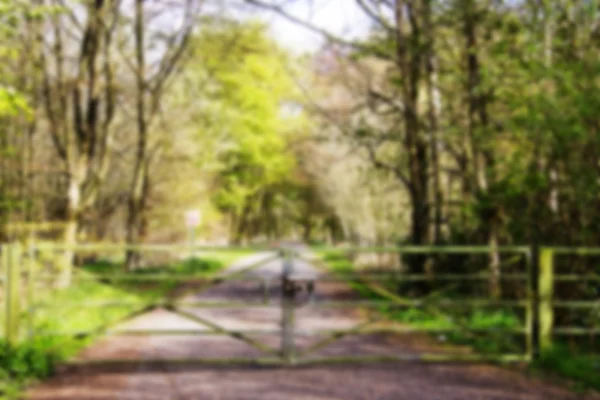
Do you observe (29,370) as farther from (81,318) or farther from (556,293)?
(556,293)

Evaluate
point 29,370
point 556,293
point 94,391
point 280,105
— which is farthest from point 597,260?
point 280,105

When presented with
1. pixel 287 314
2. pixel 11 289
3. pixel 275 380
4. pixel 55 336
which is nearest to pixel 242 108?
pixel 55 336

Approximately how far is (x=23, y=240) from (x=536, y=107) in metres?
15.2

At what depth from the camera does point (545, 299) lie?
9375 millimetres

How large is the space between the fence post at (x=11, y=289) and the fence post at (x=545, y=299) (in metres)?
6.57

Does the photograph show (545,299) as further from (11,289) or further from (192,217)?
(192,217)

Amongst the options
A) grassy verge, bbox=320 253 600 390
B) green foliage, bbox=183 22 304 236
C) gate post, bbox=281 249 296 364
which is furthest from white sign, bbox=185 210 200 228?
gate post, bbox=281 249 296 364

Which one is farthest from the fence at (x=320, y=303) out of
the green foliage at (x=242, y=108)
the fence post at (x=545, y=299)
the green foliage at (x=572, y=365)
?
the green foliage at (x=242, y=108)

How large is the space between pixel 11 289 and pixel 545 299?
671 cm

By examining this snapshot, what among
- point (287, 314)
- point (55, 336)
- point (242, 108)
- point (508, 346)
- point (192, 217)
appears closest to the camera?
point (287, 314)

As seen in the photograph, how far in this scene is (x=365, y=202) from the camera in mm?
29484

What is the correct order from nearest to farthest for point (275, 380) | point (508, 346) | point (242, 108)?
1. point (275, 380)
2. point (508, 346)
3. point (242, 108)

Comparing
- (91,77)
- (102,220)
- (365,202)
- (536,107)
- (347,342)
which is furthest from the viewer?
(102,220)

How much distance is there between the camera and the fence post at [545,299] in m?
9.34
